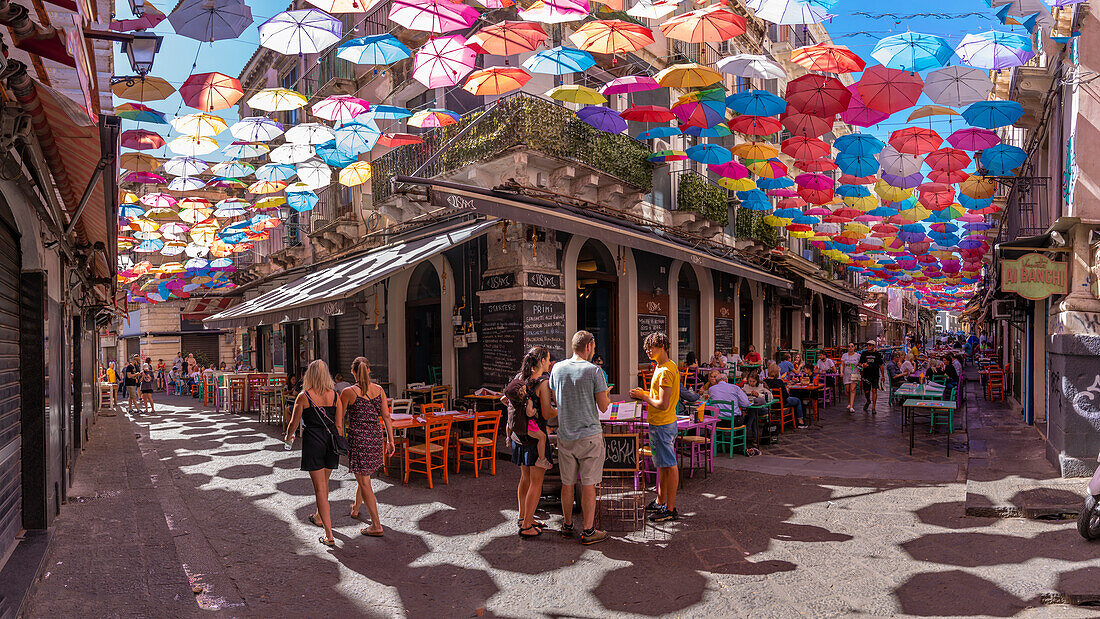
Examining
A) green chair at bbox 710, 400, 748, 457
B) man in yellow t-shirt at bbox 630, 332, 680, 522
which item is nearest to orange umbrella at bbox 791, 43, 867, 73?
man in yellow t-shirt at bbox 630, 332, 680, 522

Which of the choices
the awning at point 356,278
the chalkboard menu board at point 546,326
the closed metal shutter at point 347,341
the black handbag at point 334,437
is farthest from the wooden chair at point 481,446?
the closed metal shutter at point 347,341

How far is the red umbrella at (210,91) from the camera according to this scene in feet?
25.3

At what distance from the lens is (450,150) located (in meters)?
12.5

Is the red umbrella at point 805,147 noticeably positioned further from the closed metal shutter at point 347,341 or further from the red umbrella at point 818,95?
the closed metal shutter at point 347,341

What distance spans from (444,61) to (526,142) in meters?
3.64

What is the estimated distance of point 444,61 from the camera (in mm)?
7398

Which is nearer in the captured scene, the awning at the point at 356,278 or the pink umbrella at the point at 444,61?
the pink umbrella at the point at 444,61

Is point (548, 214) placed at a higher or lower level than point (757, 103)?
lower

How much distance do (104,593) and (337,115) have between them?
5919 millimetres

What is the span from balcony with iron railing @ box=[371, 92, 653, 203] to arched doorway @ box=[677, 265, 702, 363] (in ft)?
13.6

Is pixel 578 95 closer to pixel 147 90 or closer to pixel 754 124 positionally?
pixel 754 124

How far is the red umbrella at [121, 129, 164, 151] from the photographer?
9.84m

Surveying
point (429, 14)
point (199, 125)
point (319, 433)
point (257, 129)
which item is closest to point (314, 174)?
point (257, 129)

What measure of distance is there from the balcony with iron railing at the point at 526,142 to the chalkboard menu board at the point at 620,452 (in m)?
5.61
